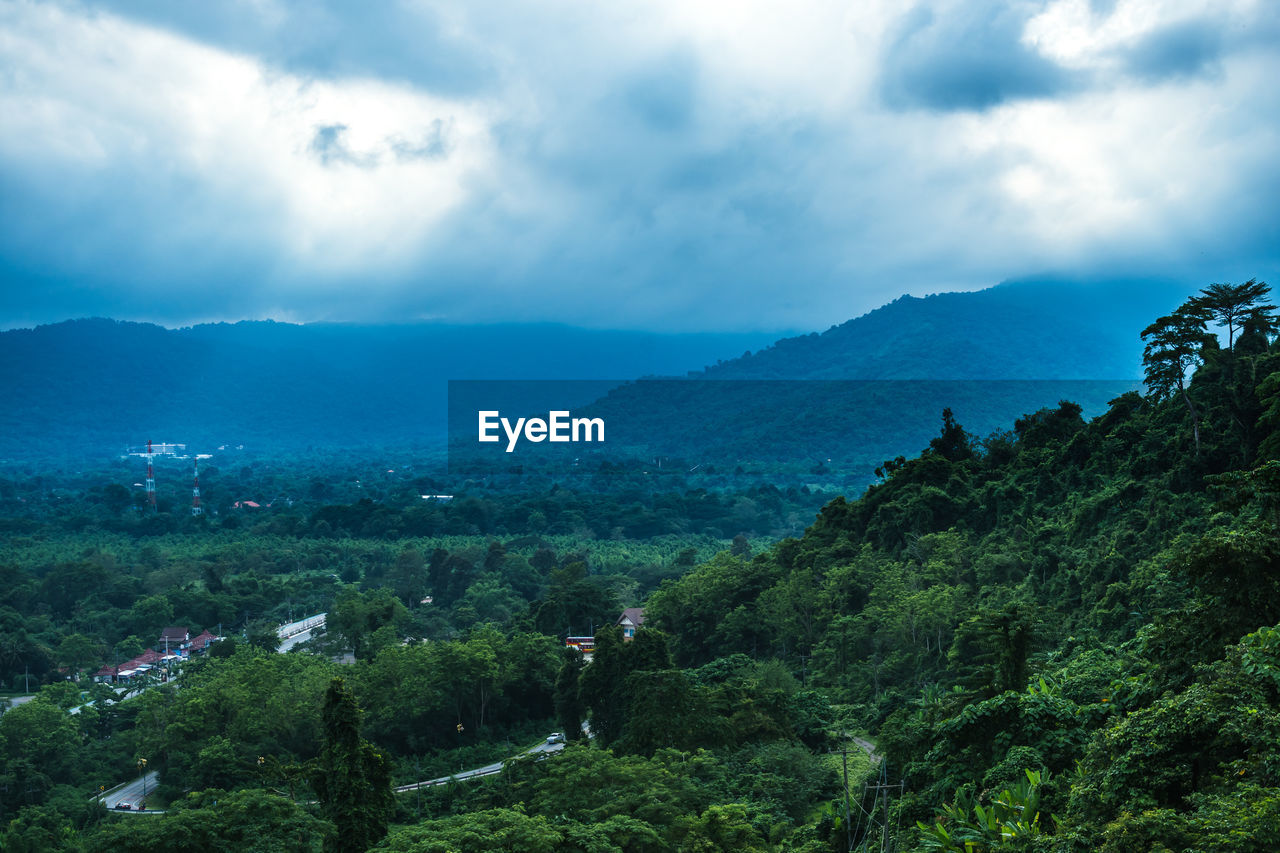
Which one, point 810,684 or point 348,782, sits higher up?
point 348,782

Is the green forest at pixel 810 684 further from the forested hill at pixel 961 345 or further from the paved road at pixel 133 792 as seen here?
the forested hill at pixel 961 345

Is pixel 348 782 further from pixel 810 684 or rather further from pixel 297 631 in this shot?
pixel 297 631

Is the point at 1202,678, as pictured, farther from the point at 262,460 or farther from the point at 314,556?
the point at 262,460

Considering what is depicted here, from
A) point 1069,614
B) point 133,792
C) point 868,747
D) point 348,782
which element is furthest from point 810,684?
point 133,792

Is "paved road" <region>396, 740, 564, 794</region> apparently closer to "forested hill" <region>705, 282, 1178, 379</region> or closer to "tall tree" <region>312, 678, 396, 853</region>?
"tall tree" <region>312, 678, 396, 853</region>

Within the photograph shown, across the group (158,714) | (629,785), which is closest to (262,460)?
(158,714)

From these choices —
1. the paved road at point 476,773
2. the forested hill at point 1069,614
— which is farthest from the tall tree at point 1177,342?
the paved road at point 476,773

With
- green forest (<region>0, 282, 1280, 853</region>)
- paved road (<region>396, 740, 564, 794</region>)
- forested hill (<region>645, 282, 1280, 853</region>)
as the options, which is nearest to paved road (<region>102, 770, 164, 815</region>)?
green forest (<region>0, 282, 1280, 853</region>)
